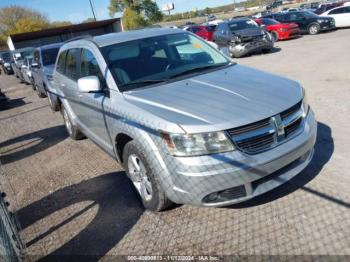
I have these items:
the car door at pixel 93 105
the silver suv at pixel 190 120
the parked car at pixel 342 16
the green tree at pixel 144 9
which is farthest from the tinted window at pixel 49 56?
the green tree at pixel 144 9

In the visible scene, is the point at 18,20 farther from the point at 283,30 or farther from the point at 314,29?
the point at 314,29

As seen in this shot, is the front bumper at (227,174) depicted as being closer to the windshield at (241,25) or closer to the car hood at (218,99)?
the car hood at (218,99)

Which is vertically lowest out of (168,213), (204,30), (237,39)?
(168,213)

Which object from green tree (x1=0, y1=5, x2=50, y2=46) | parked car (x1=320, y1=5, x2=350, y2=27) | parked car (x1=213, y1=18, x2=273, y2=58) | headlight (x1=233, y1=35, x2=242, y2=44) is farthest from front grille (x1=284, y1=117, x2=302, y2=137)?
green tree (x1=0, y1=5, x2=50, y2=46)

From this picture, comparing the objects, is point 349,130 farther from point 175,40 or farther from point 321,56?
point 321,56

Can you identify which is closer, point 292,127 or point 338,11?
point 292,127

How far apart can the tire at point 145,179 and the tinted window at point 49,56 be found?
770cm

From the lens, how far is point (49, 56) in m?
10.5

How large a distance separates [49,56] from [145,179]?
837cm

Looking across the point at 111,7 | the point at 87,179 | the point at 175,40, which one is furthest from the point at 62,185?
the point at 111,7

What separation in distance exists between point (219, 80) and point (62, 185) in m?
2.68

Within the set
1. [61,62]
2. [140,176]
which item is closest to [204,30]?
[61,62]

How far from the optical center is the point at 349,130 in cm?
494

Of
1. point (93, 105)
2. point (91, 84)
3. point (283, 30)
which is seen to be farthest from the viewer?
point (283, 30)
